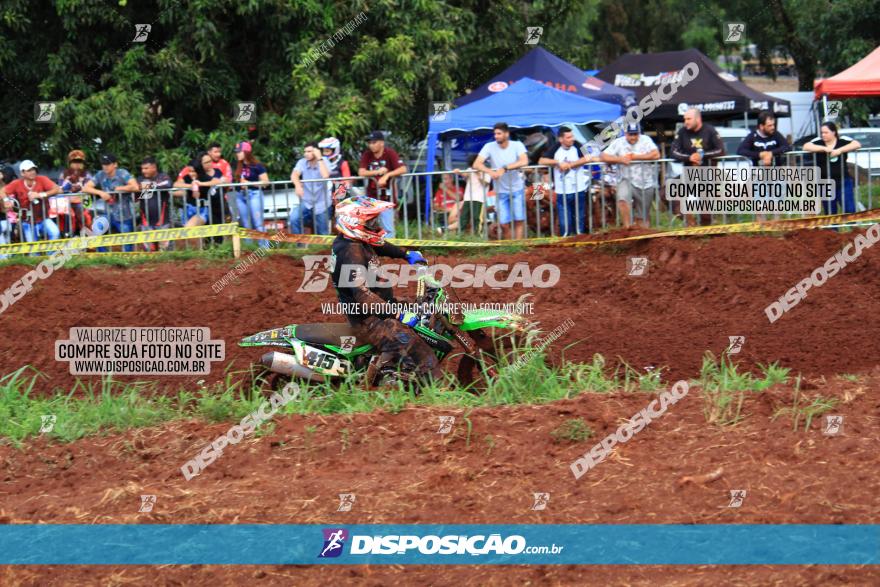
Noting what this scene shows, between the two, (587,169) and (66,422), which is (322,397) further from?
(587,169)

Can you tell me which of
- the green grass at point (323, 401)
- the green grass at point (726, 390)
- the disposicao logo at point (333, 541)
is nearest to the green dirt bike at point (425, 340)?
the green grass at point (323, 401)

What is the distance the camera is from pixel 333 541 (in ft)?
21.4

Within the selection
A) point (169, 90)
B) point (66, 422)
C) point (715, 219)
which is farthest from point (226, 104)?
point (66, 422)

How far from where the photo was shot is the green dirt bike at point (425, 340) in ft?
31.9

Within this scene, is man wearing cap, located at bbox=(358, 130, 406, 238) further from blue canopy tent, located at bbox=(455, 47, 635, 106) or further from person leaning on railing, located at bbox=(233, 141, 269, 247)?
blue canopy tent, located at bbox=(455, 47, 635, 106)

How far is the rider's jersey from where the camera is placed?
378 inches

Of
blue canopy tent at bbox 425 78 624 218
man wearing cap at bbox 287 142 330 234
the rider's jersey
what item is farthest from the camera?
blue canopy tent at bbox 425 78 624 218

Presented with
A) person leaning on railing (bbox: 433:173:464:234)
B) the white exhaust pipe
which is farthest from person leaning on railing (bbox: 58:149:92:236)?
the white exhaust pipe

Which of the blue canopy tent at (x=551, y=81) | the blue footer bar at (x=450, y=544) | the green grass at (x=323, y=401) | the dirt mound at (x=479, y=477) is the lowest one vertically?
the blue footer bar at (x=450, y=544)

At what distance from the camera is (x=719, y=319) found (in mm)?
11984

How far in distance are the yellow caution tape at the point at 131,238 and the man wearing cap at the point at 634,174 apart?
205 inches

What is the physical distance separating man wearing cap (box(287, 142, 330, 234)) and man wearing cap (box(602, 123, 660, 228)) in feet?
12.7

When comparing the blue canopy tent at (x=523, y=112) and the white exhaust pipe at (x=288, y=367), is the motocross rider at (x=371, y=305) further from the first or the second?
the blue canopy tent at (x=523, y=112)

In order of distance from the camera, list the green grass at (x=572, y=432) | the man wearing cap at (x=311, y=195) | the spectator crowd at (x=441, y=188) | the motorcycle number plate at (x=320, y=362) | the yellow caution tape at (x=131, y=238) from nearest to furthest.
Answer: the green grass at (x=572, y=432)
the motorcycle number plate at (x=320, y=362)
the yellow caution tape at (x=131, y=238)
the spectator crowd at (x=441, y=188)
the man wearing cap at (x=311, y=195)
